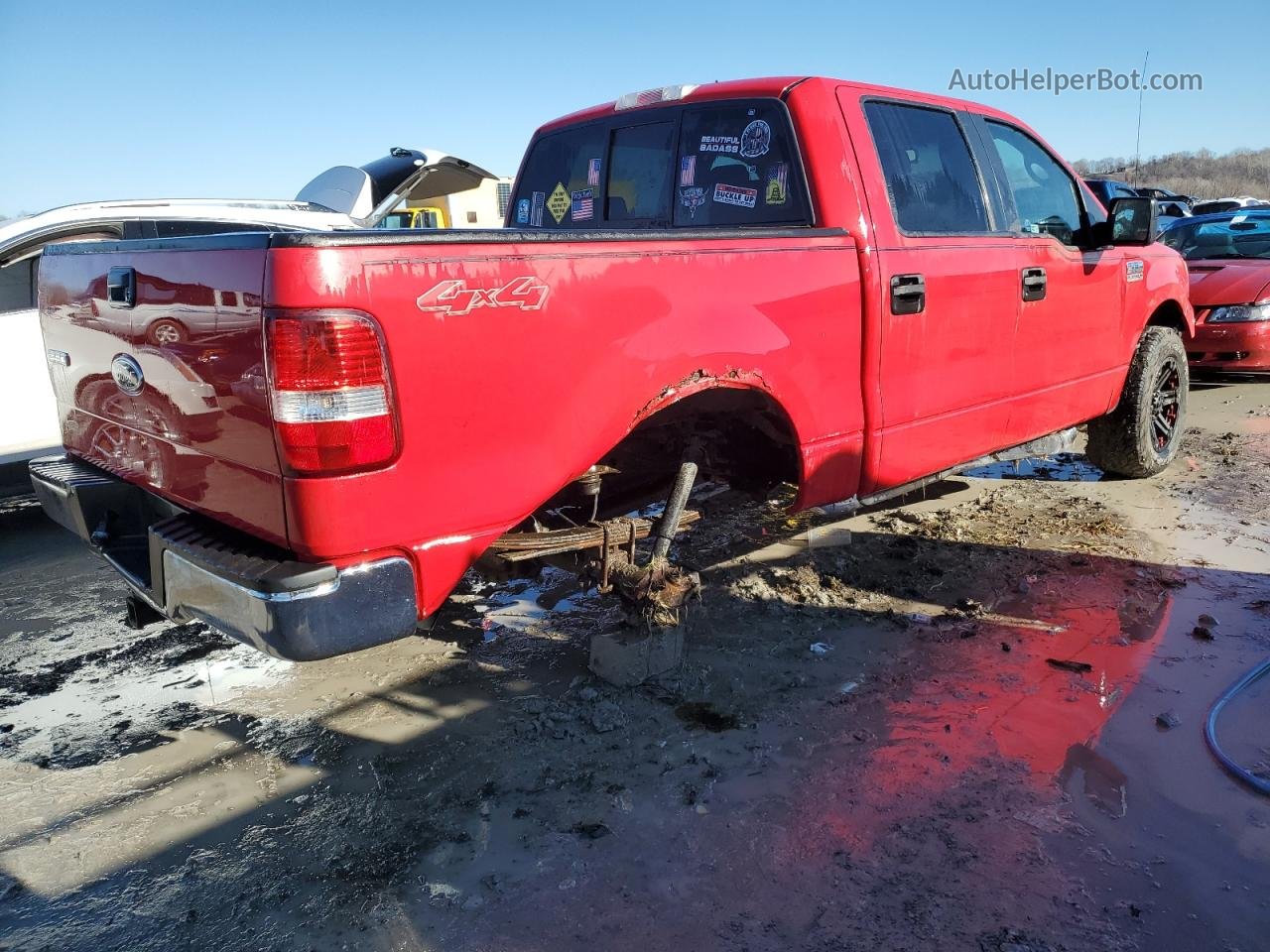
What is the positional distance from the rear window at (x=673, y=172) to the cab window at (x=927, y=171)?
1.37 ft

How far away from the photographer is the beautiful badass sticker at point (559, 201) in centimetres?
439

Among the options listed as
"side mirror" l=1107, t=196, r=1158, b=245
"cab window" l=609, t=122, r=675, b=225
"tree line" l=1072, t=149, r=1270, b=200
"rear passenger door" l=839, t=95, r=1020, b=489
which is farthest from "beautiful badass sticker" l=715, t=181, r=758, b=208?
"tree line" l=1072, t=149, r=1270, b=200

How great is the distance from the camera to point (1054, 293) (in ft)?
14.0

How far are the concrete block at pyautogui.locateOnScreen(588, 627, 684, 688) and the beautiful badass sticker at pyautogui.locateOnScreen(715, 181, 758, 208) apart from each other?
5.46ft

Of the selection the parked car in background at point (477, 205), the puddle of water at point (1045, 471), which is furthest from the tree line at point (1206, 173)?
the puddle of water at point (1045, 471)

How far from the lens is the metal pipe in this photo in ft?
9.77

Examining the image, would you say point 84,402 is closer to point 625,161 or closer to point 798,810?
point 625,161

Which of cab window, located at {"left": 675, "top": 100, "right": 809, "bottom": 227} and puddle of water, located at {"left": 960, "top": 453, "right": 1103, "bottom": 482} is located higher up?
cab window, located at {"left": 675, "top": 100, "right": 809, "bottom": 227}

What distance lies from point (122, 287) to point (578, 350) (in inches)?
52.1

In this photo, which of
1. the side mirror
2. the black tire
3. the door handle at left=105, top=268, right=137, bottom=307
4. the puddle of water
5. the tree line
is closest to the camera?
the door handle at left=105, top=268, right=137, bottom=307

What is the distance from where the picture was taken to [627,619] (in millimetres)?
3156

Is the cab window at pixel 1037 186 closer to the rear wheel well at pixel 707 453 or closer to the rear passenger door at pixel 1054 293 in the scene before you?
the rear passenger door at pixel 1054 293

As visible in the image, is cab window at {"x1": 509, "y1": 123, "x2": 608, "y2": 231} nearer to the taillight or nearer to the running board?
the running board

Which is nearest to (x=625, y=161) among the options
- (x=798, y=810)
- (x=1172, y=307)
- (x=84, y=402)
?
(x=84, y=402)
